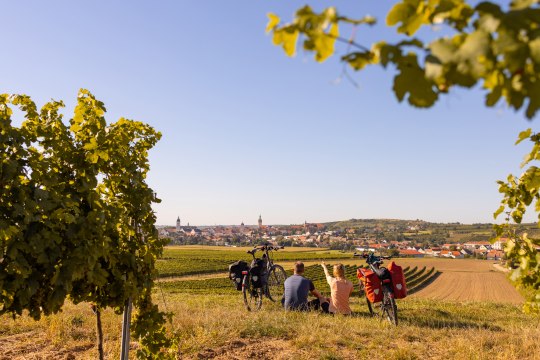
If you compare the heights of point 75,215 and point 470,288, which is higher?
point 75,215

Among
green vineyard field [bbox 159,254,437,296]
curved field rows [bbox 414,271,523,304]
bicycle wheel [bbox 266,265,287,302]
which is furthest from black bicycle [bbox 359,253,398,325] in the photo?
curved field rows [bbox 414,271,523,304]

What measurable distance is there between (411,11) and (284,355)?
551 centimetres

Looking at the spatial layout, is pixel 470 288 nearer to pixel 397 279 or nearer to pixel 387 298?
pixel 397 279

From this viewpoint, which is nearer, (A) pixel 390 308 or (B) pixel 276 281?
(A) pixel 390 308

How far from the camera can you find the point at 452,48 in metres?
1.10

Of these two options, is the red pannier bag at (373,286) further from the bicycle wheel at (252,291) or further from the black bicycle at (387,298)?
the bicycle wheel at (252,291)

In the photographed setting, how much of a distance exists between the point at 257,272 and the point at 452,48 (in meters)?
9.50

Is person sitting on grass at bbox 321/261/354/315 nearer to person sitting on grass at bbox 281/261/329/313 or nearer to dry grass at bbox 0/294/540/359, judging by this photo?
person sitting on grass at bbox 281/261/329/313

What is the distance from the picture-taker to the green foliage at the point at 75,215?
3.73 m

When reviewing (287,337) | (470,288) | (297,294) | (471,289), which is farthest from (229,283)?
(287,337)

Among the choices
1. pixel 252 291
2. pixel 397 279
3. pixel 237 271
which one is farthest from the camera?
pixel 237 271

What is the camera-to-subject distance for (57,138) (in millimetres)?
4516

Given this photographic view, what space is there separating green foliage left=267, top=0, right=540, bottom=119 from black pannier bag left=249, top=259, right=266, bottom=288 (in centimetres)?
921

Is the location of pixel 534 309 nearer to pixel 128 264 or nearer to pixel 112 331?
pixel 128 264
